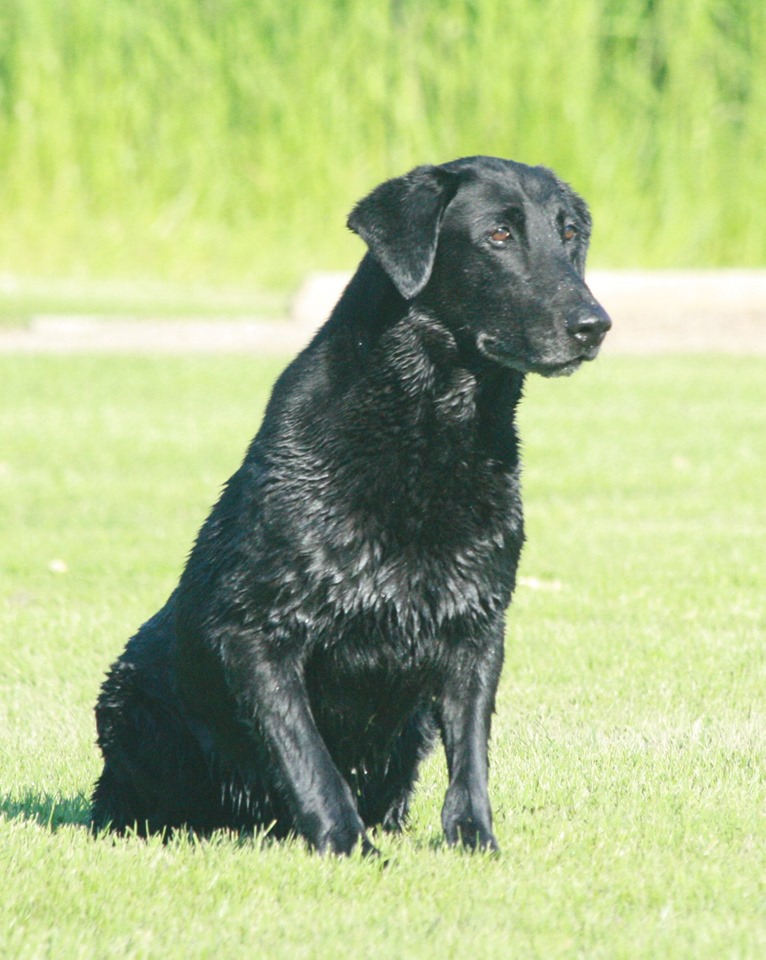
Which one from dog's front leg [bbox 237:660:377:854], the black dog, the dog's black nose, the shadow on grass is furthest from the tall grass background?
dog's front leg [bbox 237:660:377:854]

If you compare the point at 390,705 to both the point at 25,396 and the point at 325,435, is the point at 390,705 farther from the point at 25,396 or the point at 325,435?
the point at 25,396


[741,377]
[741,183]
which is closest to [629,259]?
[741,183]

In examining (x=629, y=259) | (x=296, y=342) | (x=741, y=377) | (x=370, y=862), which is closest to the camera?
(x=370, y=862)

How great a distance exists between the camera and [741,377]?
499 inches

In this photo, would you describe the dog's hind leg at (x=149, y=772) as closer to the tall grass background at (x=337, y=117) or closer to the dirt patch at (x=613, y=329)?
the dirt patch at (x=613, y=329)

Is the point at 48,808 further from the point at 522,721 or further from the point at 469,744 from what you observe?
the point at 522,721

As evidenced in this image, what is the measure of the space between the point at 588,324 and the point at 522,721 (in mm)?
1509

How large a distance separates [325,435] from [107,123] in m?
14.3

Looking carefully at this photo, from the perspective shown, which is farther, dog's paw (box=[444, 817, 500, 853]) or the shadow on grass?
the shadow on grass

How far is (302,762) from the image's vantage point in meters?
3.70

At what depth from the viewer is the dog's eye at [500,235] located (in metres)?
4.09

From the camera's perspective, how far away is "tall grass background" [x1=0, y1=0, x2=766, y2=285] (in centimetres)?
1711

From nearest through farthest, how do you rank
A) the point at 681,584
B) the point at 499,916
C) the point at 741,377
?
the point at 499,916 < the point at 681,584 < the point at 741,377

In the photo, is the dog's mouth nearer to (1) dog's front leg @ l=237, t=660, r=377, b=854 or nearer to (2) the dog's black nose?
(2) the dog's black nose
